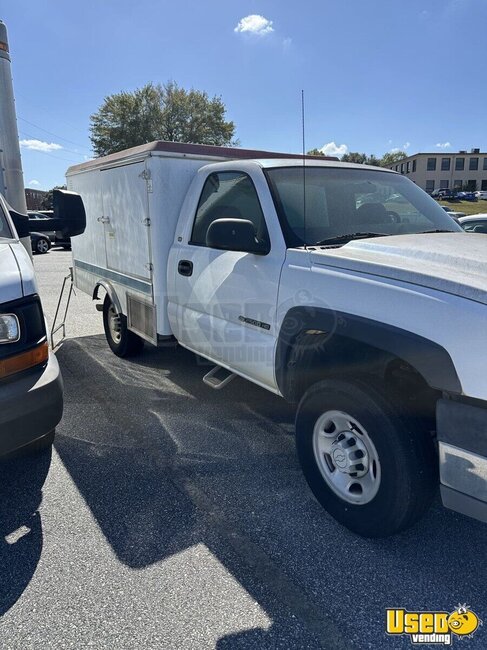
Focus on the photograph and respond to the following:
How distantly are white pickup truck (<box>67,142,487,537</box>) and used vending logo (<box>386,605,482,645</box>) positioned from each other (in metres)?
0.41

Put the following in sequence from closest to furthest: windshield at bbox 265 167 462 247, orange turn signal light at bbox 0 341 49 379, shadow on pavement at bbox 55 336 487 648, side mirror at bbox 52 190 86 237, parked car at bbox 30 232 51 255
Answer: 1. shadow on pavement at bbox 55 336 487 648
2. orange turn signal light at bbox 0 341 49 379
3. windshield at bbox 265 167 462 247
4. side mirror at bbox 52 190 86 237
5. parked car at bbox 30 232 51 255

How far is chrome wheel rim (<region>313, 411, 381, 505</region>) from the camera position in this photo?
2498mm

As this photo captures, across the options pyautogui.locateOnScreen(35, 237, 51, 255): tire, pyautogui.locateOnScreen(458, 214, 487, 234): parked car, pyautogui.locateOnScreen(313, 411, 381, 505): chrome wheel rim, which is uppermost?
pyautogui.locateOnScreen(458, 214, 487, 234): parked car

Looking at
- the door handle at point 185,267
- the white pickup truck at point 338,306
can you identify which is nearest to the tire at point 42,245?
the white pickup truck at point 338,306

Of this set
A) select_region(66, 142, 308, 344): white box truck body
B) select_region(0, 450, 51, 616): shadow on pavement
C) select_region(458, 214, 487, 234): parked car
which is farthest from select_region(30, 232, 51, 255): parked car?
select_region(0, 450, 51, 616): shadow on pavement

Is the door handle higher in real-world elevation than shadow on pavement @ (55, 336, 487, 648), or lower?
higher

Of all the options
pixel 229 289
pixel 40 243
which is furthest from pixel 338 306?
pixel 40 243

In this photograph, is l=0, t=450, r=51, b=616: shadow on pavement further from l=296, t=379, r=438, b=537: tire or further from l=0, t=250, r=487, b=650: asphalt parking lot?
l=296, t=379, r=438, b=537: tire

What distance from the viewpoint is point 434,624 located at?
2.07 m

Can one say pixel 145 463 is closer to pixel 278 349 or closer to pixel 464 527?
pixel 278 349

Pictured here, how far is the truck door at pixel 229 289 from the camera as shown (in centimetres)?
312

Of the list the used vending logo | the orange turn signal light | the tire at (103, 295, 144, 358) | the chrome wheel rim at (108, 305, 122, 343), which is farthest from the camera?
the chrome wheel rim at (108, 305, 122, 343)

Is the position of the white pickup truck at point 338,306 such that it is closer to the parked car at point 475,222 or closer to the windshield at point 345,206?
the windshield at point 345,206

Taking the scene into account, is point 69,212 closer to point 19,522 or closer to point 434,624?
point 19,522
